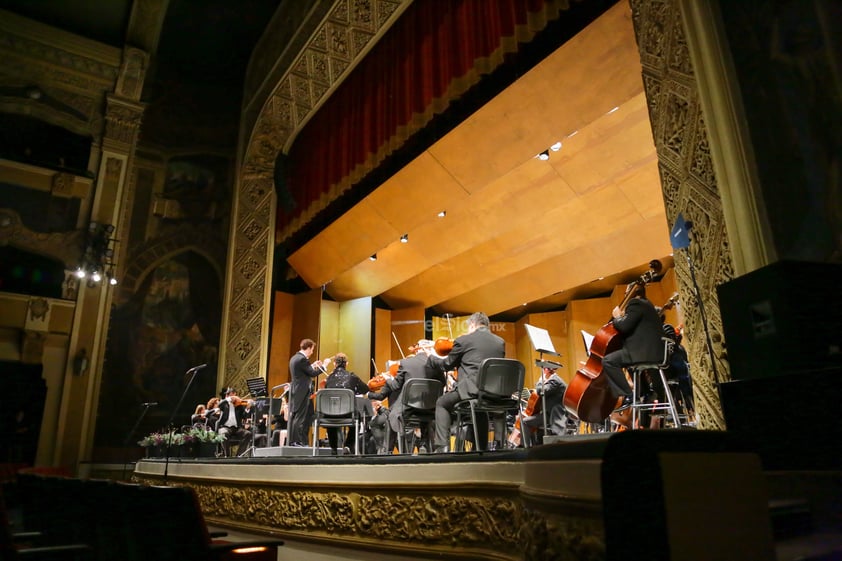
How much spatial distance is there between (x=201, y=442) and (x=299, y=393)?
6.07 feet

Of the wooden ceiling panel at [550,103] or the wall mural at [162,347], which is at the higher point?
the wooden ceiling panel at [550,103]

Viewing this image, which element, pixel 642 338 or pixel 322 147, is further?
pixel 322 147

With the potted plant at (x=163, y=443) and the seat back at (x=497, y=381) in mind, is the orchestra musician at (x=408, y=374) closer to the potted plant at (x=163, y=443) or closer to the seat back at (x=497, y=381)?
the seat back at (x=497, y=381)

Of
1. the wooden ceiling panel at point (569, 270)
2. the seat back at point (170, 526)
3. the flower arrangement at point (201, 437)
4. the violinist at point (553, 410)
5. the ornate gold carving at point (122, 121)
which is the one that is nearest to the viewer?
the seat back at point (170, 526)

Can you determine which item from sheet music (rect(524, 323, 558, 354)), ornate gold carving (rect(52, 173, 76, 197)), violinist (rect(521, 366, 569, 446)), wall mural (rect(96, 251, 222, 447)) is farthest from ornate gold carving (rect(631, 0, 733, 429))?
ornate gold carving (rect(52, 173, 76, 197))

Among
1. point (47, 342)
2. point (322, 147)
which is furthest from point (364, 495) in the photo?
point (47, 342)

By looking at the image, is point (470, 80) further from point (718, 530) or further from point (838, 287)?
point (718, 530)

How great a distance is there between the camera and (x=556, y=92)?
256 inches

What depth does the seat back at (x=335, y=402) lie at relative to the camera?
19.4ft

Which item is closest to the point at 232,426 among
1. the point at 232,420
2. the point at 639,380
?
the point at 232,420

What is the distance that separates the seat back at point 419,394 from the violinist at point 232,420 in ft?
12.2

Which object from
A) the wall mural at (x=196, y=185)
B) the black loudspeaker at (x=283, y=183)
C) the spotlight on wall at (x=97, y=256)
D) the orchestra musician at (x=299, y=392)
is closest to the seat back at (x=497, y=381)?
the orchestra musician at (x=299, y=392)

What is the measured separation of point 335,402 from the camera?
5.95 meters

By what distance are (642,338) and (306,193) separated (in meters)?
7.14
